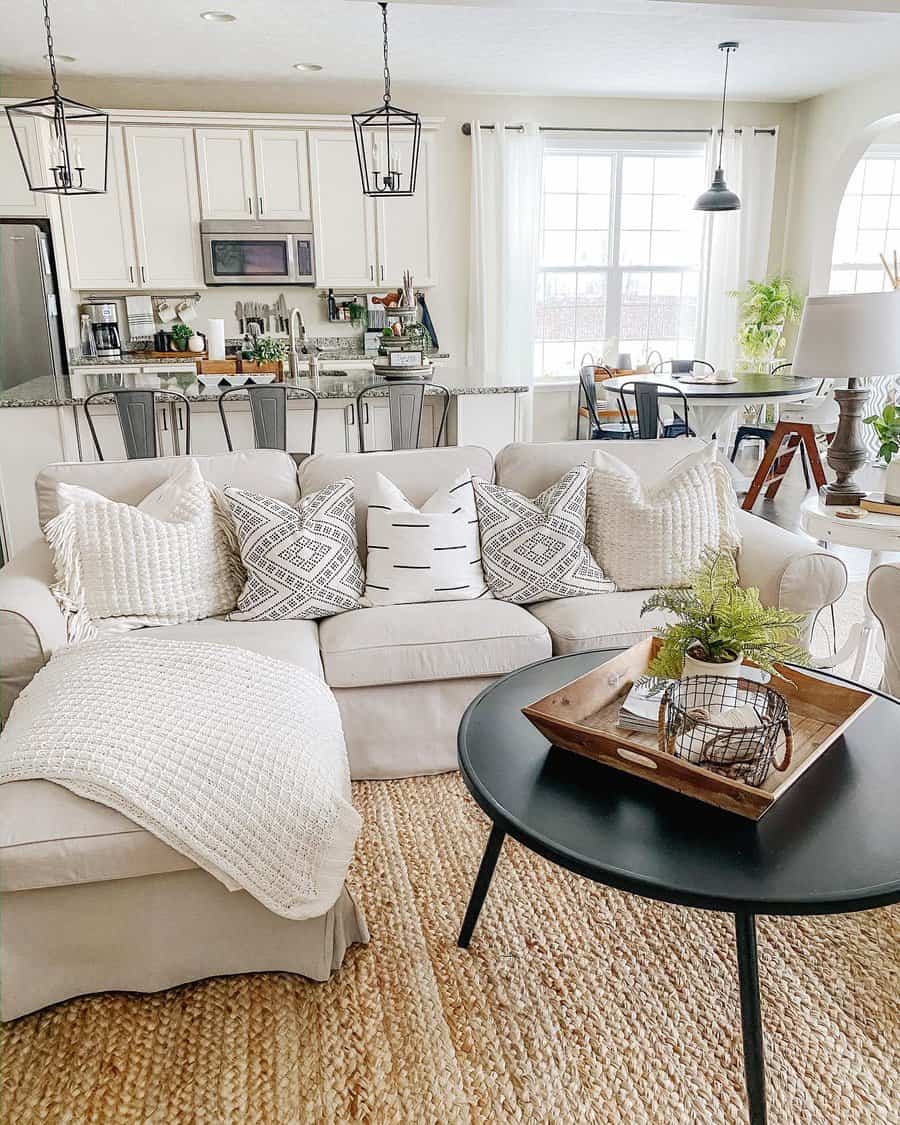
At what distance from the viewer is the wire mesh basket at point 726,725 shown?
145cm

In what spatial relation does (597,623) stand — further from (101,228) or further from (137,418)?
(101,228)

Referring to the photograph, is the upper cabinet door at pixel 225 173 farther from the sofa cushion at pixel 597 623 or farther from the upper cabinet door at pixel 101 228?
the sofa cushion at pixel 597 623

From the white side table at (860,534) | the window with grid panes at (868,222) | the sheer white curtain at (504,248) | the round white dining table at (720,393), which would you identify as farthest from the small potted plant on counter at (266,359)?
the window with grid panes at (868,222)

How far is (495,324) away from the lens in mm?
6730

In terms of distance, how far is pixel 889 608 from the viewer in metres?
2.16

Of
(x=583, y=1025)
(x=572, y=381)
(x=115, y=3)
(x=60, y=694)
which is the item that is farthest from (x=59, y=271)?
(x=583, y=1025)

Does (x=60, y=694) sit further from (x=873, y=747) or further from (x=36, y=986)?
(x=873, y=747)

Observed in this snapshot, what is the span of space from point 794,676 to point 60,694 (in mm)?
1539

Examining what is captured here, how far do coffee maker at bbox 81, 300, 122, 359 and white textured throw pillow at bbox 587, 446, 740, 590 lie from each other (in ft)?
14.9

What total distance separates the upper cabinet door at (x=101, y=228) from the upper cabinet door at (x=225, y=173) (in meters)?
0.51

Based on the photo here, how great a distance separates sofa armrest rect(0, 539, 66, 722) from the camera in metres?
2.13

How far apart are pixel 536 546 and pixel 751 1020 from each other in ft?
5.01

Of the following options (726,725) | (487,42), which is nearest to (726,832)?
(726,725)

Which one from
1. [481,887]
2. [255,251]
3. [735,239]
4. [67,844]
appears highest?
[735,239]
